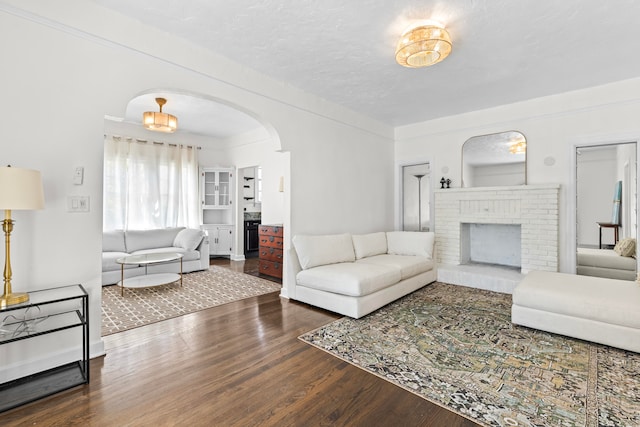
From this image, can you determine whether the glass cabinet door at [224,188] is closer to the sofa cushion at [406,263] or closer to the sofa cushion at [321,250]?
the sofa cushion at [321,250]

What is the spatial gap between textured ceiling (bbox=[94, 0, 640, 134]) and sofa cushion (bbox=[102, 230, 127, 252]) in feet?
12.7

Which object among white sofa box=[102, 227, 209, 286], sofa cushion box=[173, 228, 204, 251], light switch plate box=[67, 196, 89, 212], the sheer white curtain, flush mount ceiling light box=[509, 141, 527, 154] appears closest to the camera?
light switch plate box=[67, 196, 89, 212]

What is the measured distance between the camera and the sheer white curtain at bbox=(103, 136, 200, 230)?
572 centimetres

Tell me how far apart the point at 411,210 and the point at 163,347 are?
15.6 ft

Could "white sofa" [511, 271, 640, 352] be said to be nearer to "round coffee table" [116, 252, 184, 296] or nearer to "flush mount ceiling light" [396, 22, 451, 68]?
"flush mount ceiling light" [396, 22, 451, 68]

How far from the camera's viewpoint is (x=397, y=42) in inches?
113

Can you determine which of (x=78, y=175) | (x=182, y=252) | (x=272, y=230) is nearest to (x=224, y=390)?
(x=78, y=175)

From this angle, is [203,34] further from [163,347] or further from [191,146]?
[191,146]

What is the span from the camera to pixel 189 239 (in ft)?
18.1

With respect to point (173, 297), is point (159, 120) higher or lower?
higher

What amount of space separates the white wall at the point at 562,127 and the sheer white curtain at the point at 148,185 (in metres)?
5.47

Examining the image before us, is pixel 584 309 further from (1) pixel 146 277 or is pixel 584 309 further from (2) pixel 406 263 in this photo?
(1) pixel 146 277

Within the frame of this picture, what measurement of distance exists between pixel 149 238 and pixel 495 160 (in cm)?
621

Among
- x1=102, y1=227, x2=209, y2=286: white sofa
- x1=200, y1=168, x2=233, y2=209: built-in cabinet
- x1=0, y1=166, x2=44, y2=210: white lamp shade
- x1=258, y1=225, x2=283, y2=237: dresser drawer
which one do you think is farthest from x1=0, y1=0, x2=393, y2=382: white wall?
x1=200, y1=168, x2=233, y2=209: built-in cabinet
